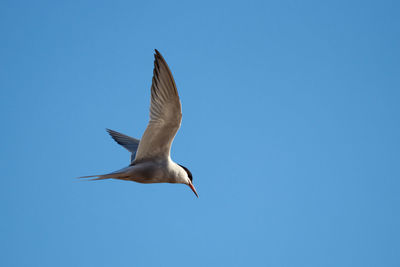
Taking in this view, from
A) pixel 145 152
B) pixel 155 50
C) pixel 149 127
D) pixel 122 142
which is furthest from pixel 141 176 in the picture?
pixel 122 142

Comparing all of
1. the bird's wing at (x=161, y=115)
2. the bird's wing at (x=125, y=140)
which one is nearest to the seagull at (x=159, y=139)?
the bird's wing at (x=161, y=115)

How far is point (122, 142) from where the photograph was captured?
6.96 metres

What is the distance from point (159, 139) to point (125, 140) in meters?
2.22

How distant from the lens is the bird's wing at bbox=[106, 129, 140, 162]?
676 centimetres

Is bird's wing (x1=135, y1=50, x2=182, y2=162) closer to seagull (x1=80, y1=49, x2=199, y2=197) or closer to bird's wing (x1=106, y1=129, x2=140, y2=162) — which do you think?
seagull (x1=80, y1=49, x2=199, y2=197)

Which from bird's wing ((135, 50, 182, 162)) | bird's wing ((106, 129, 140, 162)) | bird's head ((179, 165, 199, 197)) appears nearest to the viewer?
bird's wing ((135, 50, 182, 162))

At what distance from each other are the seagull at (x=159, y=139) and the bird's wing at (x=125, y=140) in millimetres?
1544

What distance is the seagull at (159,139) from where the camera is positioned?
449 centimetres

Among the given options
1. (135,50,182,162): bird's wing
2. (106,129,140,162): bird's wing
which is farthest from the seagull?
(106,129,140,162): bird's wing

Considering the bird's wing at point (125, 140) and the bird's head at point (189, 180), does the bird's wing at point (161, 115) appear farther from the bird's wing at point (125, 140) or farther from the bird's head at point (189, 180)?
the bird's wing at point (125, 140)

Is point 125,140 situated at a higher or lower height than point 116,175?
higher

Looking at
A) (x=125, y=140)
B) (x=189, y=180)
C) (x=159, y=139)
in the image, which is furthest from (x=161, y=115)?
(x=125, y=140)

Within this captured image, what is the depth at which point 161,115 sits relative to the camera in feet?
15.6

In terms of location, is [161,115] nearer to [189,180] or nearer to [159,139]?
[159,139]
